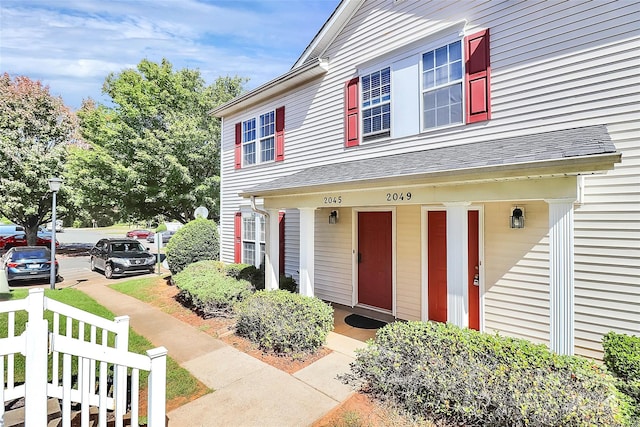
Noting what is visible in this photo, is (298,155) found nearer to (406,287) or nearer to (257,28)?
(257,28)

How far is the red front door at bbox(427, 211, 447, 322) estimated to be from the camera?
6.45m

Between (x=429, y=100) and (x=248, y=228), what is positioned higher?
(x=429, y=100)

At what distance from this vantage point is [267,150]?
10.4 meters

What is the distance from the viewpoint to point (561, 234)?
3779 millimetres

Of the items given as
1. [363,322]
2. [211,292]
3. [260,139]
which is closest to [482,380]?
[363,322]

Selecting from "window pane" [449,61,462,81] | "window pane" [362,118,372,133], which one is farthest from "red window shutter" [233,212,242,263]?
"window pane" [449,61,462,81]

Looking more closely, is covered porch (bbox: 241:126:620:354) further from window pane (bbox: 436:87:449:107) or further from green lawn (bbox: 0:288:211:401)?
green lawn (bbox: 0:288:211:401)

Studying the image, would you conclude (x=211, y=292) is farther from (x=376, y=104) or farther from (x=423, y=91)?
(x=423, y=91)

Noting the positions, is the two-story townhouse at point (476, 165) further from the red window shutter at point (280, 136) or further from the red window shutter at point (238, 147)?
the red window shutter at point (238, 147)

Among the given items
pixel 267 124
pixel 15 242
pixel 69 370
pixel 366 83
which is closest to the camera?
pixel 69 370

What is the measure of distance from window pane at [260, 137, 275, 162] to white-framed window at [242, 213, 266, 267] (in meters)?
1.96

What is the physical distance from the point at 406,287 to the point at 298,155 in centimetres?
487

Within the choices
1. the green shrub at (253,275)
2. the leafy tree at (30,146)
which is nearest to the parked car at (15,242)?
the leafy tree at (30,146)

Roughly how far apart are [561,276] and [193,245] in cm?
1072
